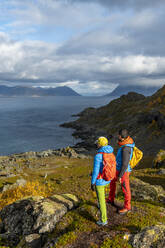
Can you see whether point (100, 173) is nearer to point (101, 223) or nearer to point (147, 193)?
point (101, 223)

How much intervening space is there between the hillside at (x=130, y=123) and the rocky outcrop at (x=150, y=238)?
58.3 metres

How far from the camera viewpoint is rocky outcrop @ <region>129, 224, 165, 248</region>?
20.1 feet

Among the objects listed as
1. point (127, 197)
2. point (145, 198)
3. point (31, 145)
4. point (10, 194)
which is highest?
point (127, 197)

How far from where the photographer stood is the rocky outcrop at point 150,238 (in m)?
6.14

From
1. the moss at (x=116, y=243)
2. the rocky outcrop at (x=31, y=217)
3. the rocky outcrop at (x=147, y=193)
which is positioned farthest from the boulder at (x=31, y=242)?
the rocky outcrop at (x=147, y=193)

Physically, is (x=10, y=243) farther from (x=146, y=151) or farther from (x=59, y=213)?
(x=146, y=151)

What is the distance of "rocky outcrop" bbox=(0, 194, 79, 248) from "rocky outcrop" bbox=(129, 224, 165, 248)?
3546 millimetres

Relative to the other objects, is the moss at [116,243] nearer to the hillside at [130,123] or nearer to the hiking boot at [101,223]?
the hiking boot at [101,223]

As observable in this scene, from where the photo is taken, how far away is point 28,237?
755 cm

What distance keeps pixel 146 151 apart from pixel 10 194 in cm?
5327

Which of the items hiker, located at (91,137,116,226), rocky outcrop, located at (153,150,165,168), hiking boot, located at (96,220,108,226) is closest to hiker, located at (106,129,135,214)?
hiker, located at (91,137,116,226)

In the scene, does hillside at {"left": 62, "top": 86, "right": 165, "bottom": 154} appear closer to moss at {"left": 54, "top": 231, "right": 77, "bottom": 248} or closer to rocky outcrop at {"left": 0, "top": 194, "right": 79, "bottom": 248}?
rocky outcrop at {"left": 0, "top": 194, "right": 79, "bottom": 248}

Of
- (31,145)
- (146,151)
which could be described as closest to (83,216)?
(146,151)

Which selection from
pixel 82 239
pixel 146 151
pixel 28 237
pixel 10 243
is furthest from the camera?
pixel 146 151
